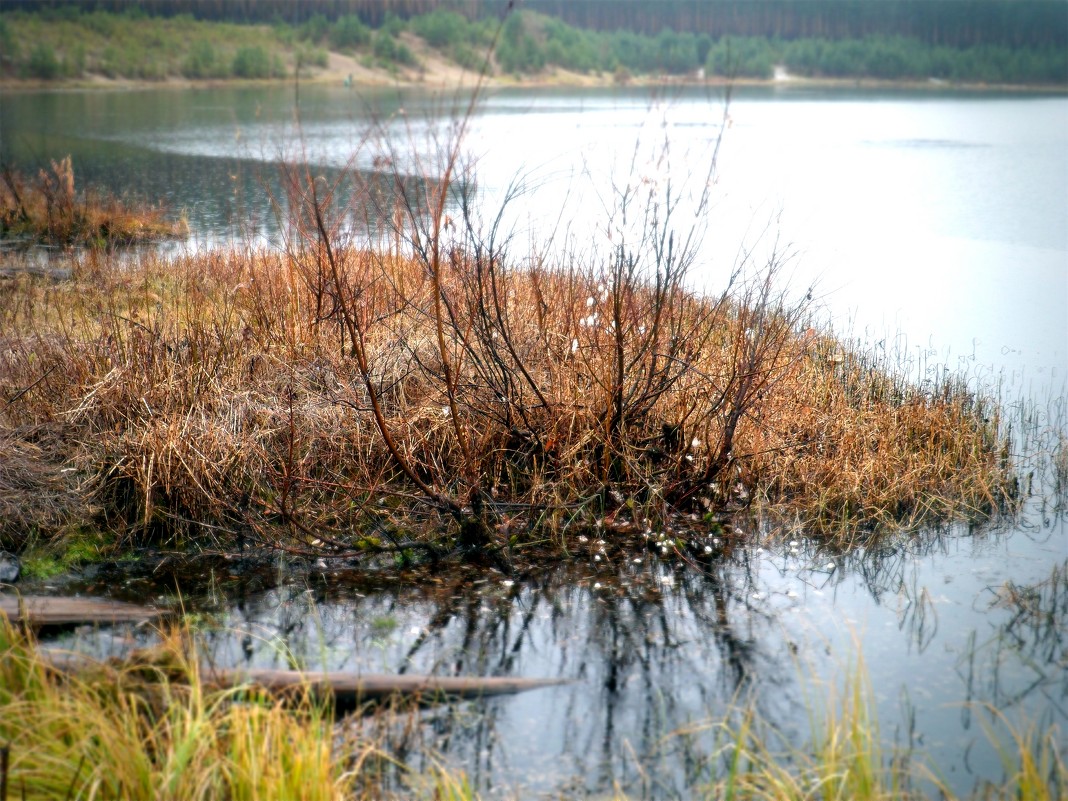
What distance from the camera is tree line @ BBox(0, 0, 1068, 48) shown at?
58.2m

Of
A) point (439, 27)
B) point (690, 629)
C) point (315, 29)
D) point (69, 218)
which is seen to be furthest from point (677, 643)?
point (315, 29)

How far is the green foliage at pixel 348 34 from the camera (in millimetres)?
67312

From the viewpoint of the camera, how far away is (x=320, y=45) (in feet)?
221

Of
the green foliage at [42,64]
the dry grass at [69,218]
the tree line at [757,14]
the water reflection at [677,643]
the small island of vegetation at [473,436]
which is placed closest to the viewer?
the water reflection at [677,643]

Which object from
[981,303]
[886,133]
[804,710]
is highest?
[886,133]

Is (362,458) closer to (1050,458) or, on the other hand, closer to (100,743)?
(100,743)

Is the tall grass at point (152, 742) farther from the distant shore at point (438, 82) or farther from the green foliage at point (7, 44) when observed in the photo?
the green foliage at point (7, 44)

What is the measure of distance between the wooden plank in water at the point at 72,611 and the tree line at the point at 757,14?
191ft

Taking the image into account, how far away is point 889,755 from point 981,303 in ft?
27.0

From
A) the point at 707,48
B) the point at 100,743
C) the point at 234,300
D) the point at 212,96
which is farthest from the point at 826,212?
the point at 707,48

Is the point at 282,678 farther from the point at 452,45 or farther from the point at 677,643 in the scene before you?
the point at 452,45

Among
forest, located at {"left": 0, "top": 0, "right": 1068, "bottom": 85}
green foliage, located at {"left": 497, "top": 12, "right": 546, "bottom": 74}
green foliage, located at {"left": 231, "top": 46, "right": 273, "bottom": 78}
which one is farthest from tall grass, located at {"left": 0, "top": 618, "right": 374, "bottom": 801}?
green foliage, located at {"left": 497, "top": 12, "right": 546, "bottom": 74}

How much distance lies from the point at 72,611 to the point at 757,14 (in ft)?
234

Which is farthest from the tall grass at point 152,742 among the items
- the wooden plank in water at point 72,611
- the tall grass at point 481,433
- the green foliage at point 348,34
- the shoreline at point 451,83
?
the green foliage at point 348,34
